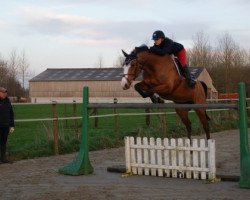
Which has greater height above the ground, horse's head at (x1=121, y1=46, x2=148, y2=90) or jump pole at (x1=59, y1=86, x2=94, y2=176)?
horse's head at (x1=121, y1=46, x2=148, y2=90)

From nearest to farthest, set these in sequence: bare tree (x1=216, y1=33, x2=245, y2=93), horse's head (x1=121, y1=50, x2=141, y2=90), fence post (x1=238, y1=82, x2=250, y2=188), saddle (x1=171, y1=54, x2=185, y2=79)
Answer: fence post (x1=238, y1=82, x2=250, y2=188) < horse's head (x1=121, y1=50, x2=141, y2=90) < saddle (x1=171, y1=54, x2=185, y2=79) < bare tree (x1=216, y1=33, x2=245, y2=93)

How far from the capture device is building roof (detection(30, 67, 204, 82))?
7619 cm

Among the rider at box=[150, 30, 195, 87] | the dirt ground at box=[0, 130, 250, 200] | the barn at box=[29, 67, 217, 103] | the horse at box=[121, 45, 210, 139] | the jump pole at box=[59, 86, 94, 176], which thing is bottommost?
the dirt ground at box=[0, 130, 250, 200]

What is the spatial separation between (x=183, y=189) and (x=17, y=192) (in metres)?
2.39

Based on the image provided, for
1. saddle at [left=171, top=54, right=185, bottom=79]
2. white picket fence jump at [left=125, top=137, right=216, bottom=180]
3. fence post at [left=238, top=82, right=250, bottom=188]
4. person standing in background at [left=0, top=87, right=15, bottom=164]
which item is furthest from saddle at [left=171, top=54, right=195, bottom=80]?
person standing in background at [left=0, top=87, right=15, bottom=164]

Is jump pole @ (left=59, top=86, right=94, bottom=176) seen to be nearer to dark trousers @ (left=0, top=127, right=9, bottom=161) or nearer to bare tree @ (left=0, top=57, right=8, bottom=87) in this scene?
dark trousers @ (left=0, top=127, right=9, bottom=161)

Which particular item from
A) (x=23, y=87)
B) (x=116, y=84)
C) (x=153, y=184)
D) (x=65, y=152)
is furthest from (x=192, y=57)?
(x=153, y=184)

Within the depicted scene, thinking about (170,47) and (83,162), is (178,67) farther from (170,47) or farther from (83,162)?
(83,162)

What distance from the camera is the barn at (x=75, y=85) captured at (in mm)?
74500

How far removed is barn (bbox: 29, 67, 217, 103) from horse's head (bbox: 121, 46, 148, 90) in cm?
6462

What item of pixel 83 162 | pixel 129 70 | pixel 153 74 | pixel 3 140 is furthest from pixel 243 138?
pixel 3 140

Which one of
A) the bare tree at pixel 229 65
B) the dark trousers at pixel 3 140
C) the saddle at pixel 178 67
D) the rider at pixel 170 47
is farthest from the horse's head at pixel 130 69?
the bare tree at pixel 229 65

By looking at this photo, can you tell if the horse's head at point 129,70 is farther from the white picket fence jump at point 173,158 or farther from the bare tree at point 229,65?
the bare tree at point 229,65

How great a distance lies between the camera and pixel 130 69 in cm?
731
